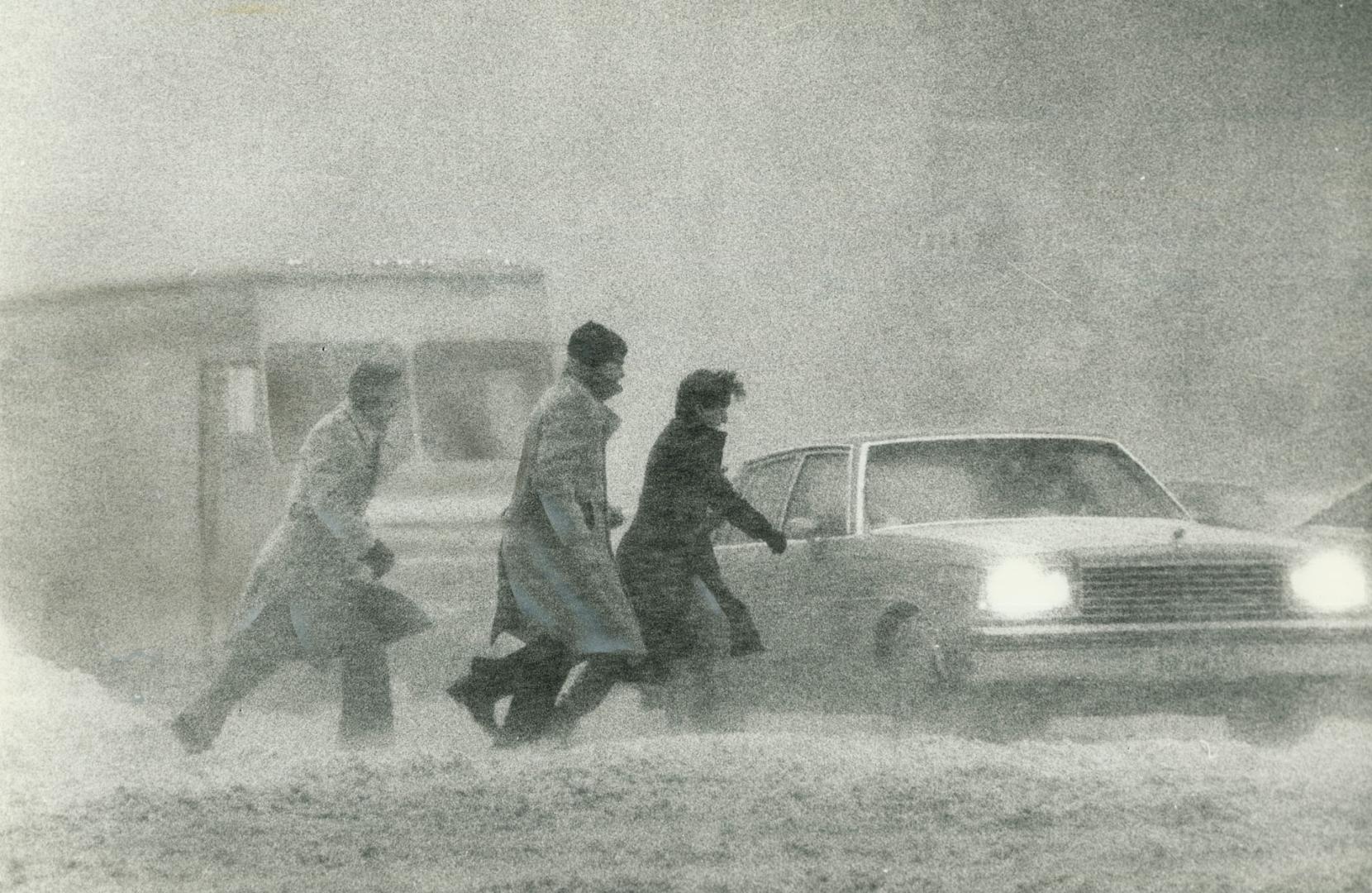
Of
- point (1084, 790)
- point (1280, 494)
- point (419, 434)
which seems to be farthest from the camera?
point (1280, 494)

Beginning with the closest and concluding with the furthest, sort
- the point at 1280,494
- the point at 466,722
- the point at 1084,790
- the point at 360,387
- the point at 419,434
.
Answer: the point at 1084,790 < the point at 466,722 < the point at 360,387 < the point at 419,434 < the point at 1280,494

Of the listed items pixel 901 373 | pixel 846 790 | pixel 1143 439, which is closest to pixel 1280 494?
pixel 1143 439

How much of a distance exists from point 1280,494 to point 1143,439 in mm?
731

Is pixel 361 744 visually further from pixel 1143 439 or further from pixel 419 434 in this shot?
pixel 1143 439

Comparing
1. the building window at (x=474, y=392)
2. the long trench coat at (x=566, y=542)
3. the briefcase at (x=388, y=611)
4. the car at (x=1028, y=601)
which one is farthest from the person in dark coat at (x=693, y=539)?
the building window at (x=474, y=392)

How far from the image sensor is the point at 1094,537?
22.7ft

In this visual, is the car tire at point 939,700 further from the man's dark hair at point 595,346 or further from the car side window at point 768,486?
the man's dark hair at point 595,346

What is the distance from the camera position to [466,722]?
6926 mm

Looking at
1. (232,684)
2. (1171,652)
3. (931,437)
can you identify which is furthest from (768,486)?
(232,684)

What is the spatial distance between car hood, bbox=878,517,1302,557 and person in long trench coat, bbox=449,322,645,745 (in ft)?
3.88

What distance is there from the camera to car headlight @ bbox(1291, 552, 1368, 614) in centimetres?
691

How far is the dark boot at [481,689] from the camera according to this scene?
668 centimetres

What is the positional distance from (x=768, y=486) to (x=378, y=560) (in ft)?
5.59

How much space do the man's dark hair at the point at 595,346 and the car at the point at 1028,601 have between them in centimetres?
91
